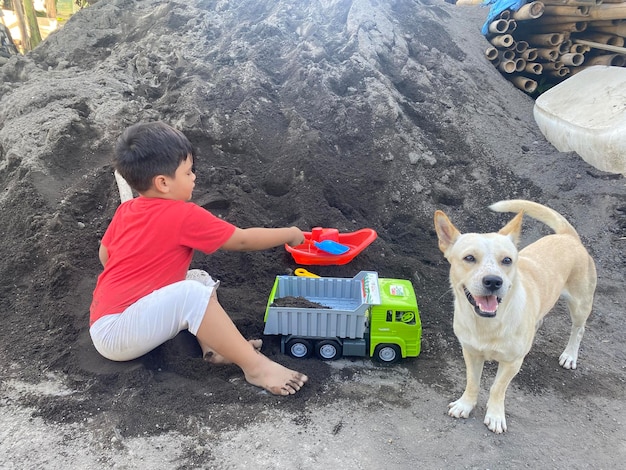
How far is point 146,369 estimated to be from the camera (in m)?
3.15

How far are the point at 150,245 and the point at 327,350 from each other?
1.36 m

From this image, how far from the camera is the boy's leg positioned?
117 inches

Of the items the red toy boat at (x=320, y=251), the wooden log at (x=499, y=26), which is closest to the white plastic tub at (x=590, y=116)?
the wooden log at (x=499, y=26)

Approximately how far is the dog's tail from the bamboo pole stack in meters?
4.87

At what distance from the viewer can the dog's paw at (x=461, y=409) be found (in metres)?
2.99

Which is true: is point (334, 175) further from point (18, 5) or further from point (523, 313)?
point (18, 5)

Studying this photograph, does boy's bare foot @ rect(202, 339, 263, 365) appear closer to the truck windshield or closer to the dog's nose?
the truck windshield

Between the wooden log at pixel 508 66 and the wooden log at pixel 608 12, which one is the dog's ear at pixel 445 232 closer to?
the wooden log at pixel 508 66

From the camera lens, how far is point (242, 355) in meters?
3.02

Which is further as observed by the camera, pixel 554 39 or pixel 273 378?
pixel 554 39

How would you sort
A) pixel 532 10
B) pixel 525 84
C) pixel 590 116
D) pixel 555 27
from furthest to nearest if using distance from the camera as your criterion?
pixel 525 84, pixel 555 27, pixel 532 10, pixel 590 116

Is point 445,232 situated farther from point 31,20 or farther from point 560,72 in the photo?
point 31,20

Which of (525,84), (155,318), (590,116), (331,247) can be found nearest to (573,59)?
(525,84)

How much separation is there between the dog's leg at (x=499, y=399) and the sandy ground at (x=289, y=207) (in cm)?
6
